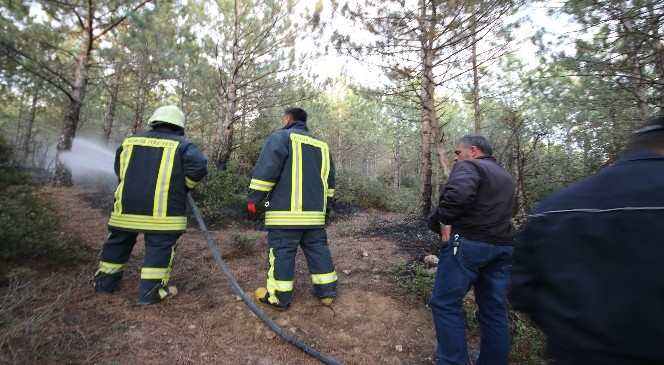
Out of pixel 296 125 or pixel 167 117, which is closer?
pixel 167 117

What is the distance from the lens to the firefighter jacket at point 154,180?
139 inches

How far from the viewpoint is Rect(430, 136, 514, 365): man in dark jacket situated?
2.55m

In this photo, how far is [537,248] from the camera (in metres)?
1.20

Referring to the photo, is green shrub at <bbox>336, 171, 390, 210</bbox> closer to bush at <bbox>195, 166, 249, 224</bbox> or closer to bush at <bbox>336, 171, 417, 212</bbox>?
bush at <bbox>336, 171, 417, 212</bbox>

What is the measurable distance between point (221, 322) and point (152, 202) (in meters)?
1.40

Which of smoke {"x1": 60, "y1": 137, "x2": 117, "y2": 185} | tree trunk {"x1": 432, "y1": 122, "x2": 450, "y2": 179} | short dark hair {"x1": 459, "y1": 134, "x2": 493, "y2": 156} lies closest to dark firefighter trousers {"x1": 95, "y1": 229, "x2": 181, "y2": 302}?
short dark hair {"x1": 459, "y1": 134, "x2": 493, "y2": 156}

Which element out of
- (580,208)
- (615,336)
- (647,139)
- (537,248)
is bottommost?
(615,336)

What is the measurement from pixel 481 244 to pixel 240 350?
7.05 feet

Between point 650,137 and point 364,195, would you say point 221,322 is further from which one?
point 364,195

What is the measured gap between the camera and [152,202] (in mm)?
3525

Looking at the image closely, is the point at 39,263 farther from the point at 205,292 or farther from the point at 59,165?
the point at 59,165

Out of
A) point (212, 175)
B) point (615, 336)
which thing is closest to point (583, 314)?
point (615, 336)

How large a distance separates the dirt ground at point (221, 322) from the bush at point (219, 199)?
2.81 meters

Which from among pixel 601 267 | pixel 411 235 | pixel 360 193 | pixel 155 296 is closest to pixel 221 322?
pixel 155 296
